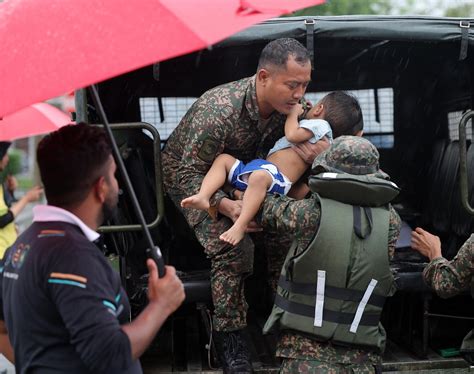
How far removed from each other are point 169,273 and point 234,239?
1291 mm

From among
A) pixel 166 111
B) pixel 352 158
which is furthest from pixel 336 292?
pixel 166 111

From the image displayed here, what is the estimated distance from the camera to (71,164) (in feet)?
8.45

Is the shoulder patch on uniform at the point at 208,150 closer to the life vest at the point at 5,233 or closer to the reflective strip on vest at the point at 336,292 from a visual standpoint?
the reflective strip on vest at the point at 336,292

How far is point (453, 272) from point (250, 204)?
1.06 m

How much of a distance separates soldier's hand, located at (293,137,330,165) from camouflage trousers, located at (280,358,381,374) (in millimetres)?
1157

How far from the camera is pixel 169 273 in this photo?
9.07 ft

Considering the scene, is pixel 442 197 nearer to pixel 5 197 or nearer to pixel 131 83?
pixel 131 83

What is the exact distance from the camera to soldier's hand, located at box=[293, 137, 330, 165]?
4.31 meters

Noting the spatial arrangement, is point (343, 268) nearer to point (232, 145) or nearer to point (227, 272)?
point (227, 272)

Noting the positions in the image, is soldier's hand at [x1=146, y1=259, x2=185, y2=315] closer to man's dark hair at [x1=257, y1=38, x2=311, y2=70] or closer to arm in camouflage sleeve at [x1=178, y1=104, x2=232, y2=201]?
arm in camouflage sleeve at [x1=178, y1=104, x2=232, y2=201]

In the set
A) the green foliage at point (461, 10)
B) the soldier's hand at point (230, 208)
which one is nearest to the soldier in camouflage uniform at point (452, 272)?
the soldier's hand at point (230, 208)

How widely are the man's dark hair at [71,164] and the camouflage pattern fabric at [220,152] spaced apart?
1.73 m

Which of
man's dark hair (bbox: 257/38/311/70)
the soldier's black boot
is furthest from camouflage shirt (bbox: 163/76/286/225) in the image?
the soldier's black boot

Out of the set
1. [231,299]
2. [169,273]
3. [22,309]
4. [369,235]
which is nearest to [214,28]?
[169,273]
